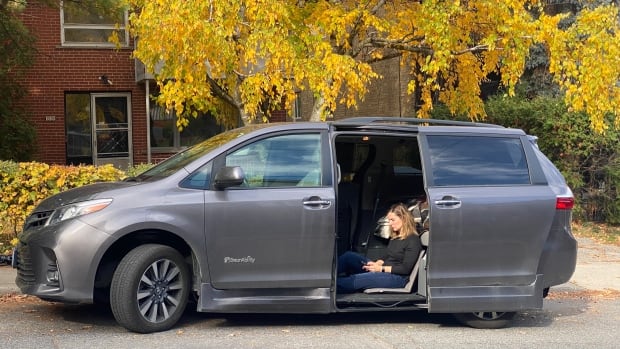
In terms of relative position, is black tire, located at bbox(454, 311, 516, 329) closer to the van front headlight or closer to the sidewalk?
the sidewalk

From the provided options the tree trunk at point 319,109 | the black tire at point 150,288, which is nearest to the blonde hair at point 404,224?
the black tire at point 150,288

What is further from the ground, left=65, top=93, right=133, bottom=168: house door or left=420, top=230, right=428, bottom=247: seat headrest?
left=65, top=93, right=133, bottom=168: house door

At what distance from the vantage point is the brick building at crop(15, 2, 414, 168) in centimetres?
1752

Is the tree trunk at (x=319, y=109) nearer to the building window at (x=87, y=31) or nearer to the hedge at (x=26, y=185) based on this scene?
the hedge at (x=26, y=185)

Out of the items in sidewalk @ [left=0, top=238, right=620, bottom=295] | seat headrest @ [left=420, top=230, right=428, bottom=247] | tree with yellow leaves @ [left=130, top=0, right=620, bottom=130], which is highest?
tree with yellow leaves @ [left=130, top=0, right=620, bottom=130]

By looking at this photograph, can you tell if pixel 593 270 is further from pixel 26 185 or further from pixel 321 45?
pixel 26 185

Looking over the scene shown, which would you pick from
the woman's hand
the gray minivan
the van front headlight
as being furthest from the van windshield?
the woman's hand

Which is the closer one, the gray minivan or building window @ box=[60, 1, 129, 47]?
the gray minivan

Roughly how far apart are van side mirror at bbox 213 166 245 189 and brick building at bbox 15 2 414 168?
10.9 m

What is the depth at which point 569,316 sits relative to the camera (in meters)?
7.88

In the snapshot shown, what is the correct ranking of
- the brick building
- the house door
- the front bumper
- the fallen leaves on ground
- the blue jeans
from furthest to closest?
the house door
the brick building
the fallen leaves on ground
the blue jeans
the front bumper

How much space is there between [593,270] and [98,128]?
1218 centimetres

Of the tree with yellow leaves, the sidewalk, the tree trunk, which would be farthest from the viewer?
the tree trunk

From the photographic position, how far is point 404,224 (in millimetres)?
7047
